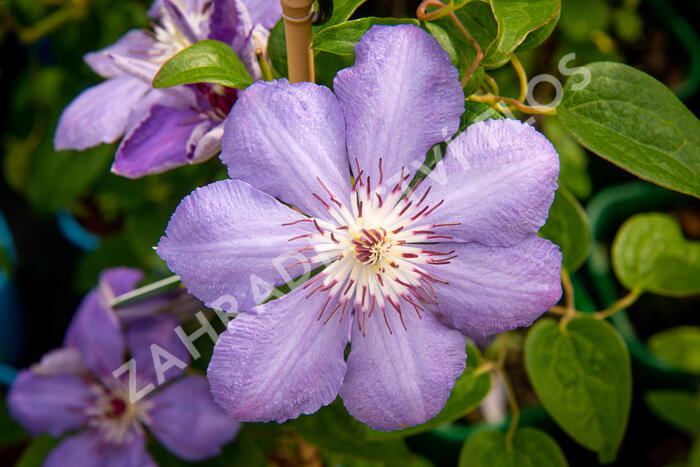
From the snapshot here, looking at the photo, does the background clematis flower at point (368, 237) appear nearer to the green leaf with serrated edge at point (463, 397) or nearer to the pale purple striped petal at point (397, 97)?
the pale purple striped petal at point (397, 97)

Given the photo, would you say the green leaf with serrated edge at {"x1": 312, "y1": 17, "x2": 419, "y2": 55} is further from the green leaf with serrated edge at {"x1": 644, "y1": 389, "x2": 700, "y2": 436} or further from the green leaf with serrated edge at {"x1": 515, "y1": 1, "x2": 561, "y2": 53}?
the green leaf with serrated edge at {"x1": 644, "y1": 389, "x2": 700, "y2": 436}

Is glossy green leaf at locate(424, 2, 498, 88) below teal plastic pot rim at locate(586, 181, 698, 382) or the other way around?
the other way around

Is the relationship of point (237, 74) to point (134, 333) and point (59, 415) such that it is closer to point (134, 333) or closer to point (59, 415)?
point (134, 333)

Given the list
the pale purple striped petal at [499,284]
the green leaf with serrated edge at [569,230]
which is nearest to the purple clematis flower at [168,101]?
the pale purple striped petal at [499,284]

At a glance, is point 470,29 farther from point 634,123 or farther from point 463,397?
point 463,397

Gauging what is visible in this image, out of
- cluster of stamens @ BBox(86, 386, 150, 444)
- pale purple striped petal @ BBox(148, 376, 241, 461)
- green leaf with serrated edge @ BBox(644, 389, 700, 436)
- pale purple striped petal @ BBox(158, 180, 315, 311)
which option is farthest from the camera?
green leaf with serrated edge @ BBox(644, 389, 700, 436)

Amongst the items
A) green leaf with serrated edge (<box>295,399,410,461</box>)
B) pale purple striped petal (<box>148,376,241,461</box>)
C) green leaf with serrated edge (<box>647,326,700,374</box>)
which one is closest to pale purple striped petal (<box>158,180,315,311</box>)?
green leaf with serrated edge (<box>295,399,410,461</box>)
